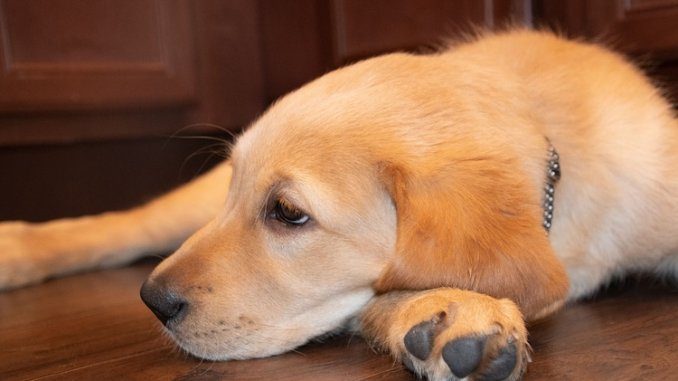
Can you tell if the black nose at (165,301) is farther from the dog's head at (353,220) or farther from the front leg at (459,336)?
the front leg at (459,336)

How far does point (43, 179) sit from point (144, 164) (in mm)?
467

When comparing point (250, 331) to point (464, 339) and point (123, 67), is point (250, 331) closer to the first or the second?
point (464, 339)

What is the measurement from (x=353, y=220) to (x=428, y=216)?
162 mm

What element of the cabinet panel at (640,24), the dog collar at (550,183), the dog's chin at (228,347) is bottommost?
the dog's chin at (228,347)

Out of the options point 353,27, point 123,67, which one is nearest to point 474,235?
point 353,27

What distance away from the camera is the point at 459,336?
4.05 ft

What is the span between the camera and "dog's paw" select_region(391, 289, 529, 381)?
1.22m

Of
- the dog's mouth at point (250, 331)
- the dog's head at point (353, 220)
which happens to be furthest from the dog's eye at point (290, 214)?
the dog's mouth at point (250, 331)

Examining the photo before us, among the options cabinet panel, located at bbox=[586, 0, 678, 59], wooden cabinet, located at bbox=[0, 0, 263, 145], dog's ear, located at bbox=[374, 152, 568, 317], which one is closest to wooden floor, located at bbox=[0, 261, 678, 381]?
dog's ear, located at bbox=[374, 152, 568, 317]

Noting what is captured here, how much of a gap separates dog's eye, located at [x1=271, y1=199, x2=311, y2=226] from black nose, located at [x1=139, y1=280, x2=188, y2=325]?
25 centimetres

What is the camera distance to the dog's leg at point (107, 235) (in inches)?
96.0

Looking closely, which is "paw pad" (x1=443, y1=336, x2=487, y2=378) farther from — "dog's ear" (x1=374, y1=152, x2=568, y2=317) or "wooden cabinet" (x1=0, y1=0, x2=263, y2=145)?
"wooden cabinet" (x1=0, y1=0, x2=263, y2=145)

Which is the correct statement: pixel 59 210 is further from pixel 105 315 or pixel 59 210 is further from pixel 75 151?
pixel 105 315

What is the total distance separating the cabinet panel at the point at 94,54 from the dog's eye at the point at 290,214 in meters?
1.94
